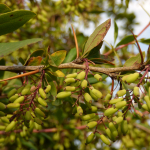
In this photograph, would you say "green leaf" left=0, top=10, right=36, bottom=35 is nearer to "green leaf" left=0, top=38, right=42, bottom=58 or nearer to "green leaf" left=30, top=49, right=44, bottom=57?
"green leaf" left=0, top=38, right=42, bottom=58

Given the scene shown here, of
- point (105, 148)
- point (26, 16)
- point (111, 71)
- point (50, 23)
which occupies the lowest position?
point (105, 148)

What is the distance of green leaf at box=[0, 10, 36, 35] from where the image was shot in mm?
605

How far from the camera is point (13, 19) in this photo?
2.06 feet

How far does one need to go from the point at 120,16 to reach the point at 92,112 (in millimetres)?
2912

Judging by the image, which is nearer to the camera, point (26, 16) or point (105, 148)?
point (26, 16)

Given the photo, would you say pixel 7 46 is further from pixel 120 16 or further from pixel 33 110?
pixel 120 16

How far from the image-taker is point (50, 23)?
2.32 m

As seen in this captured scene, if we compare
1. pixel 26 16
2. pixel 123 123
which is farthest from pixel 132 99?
pixel 26 16

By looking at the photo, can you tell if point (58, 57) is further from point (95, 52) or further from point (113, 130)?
point (113, 130)

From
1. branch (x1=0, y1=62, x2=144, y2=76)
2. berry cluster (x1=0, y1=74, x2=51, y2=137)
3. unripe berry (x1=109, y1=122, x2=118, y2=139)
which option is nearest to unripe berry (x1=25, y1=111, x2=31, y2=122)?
berry cluster (x1=0, y1=74, x2=51, y2=137)

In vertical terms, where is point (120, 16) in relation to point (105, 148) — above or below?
above

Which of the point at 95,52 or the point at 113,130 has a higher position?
the point at 95,52

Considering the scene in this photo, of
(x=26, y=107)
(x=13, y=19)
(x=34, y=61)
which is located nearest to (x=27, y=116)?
(x=26, y=107)

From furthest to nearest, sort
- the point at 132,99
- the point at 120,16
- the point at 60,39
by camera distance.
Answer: the point at 120,16 < the point at 60,39 < the point at 132,99
